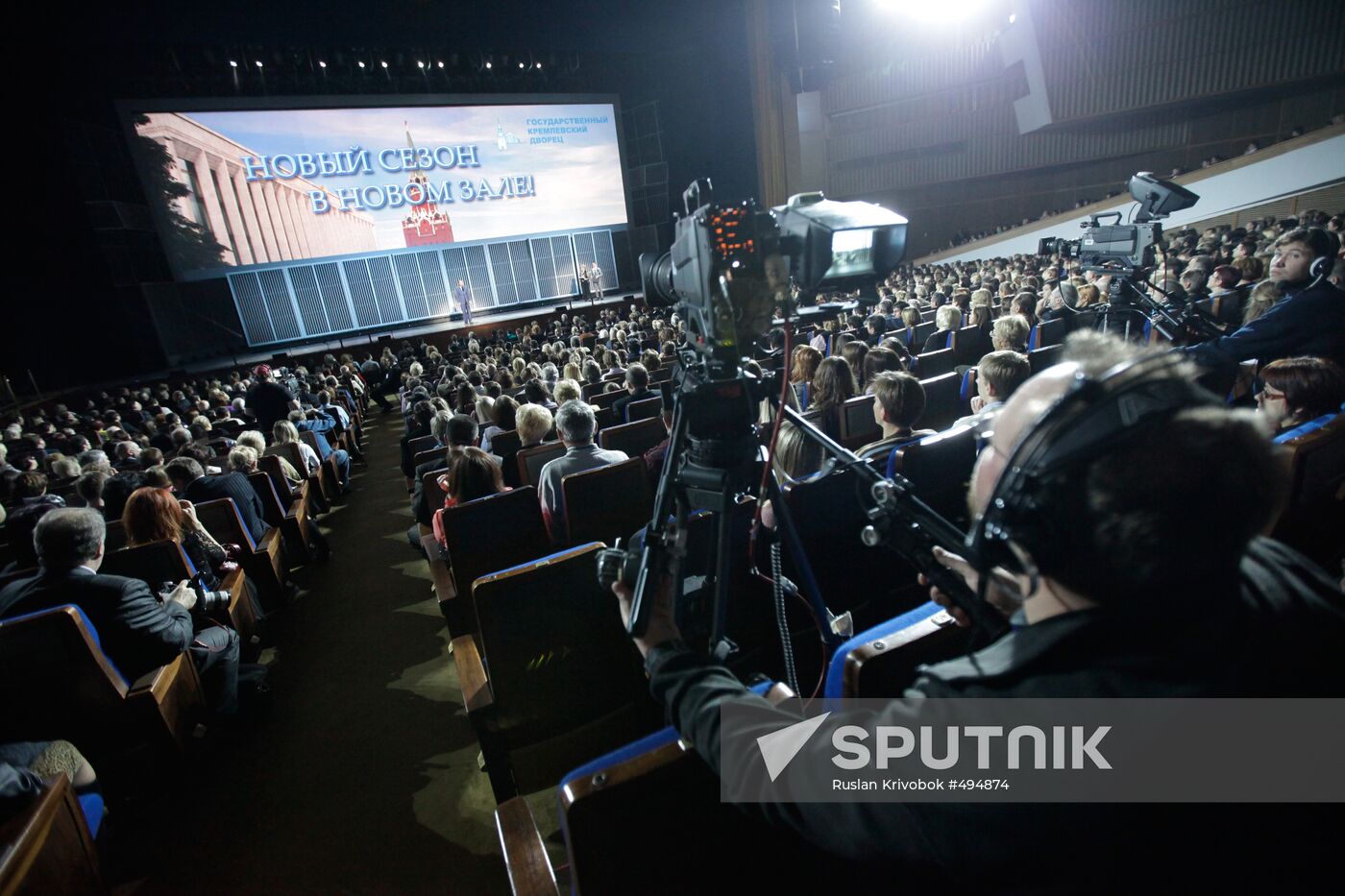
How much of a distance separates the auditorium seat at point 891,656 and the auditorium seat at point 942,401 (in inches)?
103

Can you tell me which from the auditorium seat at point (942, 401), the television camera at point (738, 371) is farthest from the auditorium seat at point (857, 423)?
the television camera at point (738, 371)

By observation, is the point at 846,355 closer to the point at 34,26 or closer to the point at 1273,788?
the point at 1273,788

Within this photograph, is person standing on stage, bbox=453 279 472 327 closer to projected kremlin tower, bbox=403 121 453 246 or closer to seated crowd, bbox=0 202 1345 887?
projected kremlin tower, bbox=403 121 453 246

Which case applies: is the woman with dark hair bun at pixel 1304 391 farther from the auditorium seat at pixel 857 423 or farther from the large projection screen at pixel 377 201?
the large projection screen at pixel 377 201

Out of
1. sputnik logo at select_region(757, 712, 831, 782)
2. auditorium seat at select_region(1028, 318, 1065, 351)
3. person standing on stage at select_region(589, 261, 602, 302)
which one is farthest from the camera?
person standing on stage at select_region(589, 261, 602, 302)

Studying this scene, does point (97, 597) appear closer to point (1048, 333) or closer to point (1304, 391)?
point (1304, 391)

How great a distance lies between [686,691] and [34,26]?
41.0 feet

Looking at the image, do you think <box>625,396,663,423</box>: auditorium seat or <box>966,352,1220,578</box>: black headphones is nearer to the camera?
<box>966,352,1220,578</box>: black headphones

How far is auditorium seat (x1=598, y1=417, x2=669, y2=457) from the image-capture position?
357 cm

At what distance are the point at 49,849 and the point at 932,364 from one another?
475 centimetres

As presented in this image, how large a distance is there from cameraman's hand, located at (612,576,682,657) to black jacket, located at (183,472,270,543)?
10.5 feet

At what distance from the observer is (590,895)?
864 millimetres

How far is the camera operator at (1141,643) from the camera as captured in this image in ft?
1.70

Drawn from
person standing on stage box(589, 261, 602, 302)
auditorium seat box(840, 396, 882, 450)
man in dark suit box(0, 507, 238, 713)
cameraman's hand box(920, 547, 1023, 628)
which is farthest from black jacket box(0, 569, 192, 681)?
person standing on stage box(589, 261, 602, 302)
